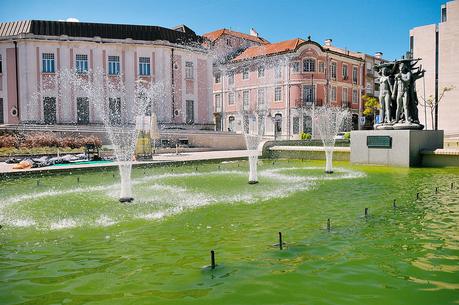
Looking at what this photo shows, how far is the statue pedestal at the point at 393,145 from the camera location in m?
15.7

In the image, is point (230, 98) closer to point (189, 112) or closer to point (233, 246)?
point (189, 112)

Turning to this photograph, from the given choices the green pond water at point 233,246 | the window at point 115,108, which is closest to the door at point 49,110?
the window at point 115,108

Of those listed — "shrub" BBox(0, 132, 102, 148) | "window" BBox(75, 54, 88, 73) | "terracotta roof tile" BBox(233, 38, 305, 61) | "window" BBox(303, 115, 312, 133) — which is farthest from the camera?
"window" BBox(303, 115, 312, 133)

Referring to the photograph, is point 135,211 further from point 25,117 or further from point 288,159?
point 25,117

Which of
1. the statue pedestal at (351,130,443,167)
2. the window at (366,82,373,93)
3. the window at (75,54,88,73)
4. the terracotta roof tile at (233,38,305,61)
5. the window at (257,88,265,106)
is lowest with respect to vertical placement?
the statue pedestal at (351,130,443,167)

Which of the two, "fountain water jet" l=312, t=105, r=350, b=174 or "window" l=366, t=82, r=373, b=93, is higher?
"window" l=366, t=82, r=373, b=93

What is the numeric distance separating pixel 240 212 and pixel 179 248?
2.46 meters

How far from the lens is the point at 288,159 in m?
21.2

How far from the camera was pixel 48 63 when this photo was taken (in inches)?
1252

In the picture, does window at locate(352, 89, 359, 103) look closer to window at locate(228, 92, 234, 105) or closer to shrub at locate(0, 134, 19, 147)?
window at locate(228, 92, 234, 105)

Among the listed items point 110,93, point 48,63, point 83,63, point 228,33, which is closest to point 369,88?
point 228,33

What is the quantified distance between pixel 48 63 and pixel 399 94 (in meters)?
26.7

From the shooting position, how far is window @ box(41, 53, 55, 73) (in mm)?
31625

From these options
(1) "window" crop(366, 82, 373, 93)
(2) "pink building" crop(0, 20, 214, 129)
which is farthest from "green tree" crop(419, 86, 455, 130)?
(2) "pink building" crop(0, 20, 214, 129)
